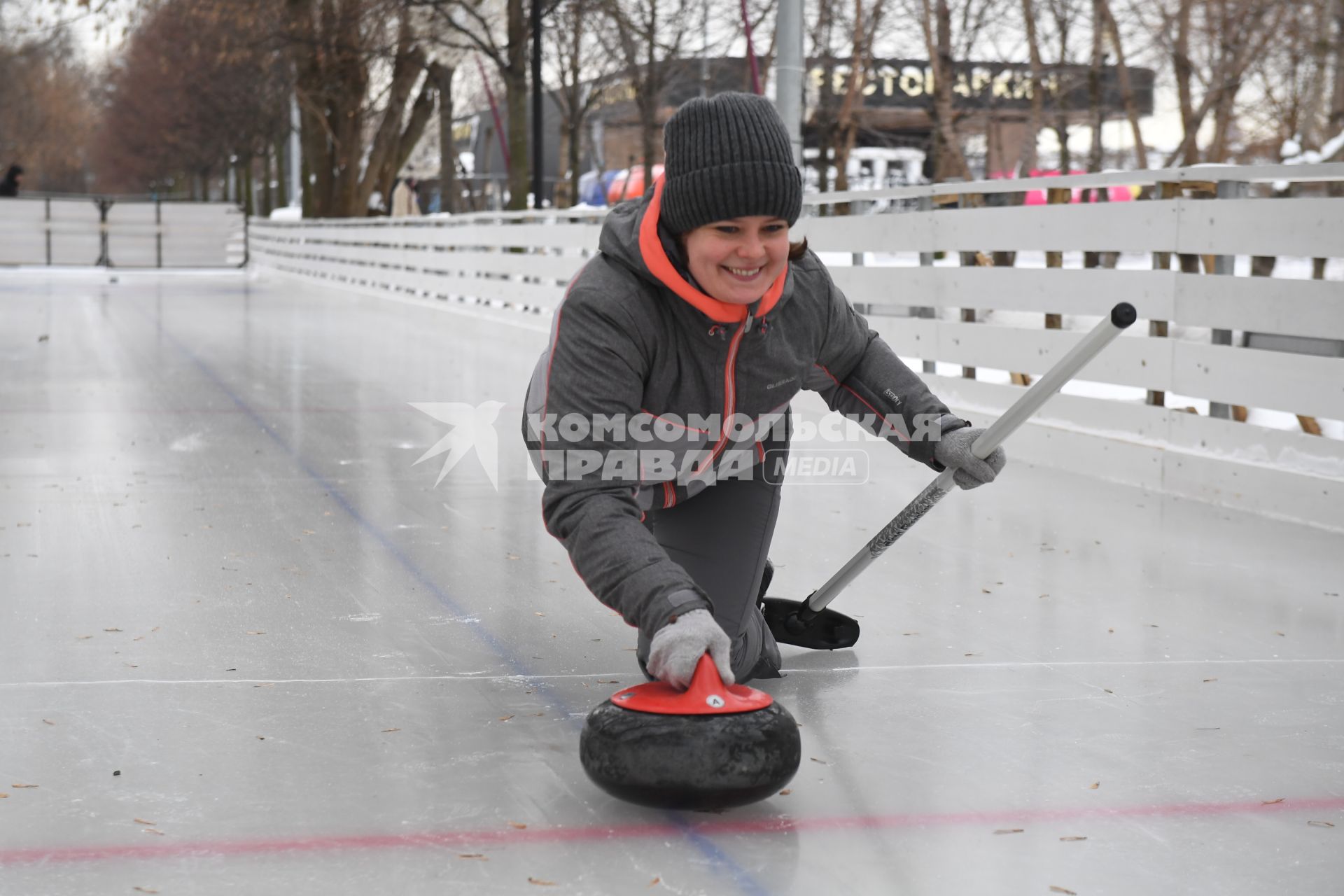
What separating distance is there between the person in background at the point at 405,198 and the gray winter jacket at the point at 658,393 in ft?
104

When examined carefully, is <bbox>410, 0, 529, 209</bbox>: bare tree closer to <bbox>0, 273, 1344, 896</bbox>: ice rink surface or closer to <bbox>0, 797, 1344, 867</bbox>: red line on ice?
<bbox>0, 273, 1344, 896</bbox>: ice rink surface

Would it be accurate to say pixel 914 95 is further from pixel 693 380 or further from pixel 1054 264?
pixel 693 380

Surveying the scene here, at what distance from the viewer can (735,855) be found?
8.87 feet

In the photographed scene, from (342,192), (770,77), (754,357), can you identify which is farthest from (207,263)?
(754,357)

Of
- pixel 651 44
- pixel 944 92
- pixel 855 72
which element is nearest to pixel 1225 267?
pixel 944 92

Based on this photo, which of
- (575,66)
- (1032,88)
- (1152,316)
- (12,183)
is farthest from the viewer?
(12,183)

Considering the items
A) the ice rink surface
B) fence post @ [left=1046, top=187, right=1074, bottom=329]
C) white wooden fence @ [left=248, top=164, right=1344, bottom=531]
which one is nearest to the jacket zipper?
the ice rink surface

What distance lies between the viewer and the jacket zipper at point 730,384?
323 centimetres

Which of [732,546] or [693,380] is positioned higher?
[693,380]

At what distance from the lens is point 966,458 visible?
347cm

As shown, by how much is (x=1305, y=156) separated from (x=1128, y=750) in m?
8.20

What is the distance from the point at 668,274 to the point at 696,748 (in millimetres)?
900

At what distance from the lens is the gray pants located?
141 inches

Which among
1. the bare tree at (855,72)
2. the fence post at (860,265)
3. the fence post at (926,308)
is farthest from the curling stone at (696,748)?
the bare tree at (855,72)
